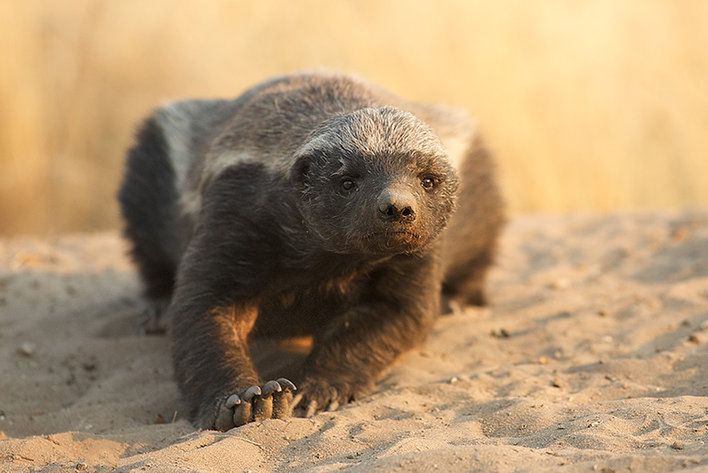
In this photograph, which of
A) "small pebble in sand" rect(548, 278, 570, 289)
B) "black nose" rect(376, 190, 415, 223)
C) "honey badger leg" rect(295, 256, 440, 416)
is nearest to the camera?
"black nose" rect(376, 190, 415, 223)

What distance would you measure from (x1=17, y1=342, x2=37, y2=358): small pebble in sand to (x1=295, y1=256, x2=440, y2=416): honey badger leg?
6.83 feet

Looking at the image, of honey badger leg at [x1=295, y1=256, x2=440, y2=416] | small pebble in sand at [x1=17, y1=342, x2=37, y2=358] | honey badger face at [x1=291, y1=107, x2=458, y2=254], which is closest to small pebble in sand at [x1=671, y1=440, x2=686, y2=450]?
honey badger face at [x1=291, y1=107, x2=458, y2=254]

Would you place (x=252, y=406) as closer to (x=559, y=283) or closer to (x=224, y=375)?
(x=224, y=375)

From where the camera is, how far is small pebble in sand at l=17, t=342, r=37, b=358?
22.9ft

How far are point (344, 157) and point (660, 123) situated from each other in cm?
924

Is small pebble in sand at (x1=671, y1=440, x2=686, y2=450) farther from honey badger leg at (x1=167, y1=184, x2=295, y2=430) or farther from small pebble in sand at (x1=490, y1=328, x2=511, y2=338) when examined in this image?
small pebble in sand at (x1=490, y1=328, x2=511, y2=338)

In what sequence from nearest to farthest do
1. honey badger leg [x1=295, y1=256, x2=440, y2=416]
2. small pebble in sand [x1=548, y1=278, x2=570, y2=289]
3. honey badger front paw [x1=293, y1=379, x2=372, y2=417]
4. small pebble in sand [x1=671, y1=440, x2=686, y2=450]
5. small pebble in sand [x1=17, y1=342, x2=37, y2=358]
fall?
1. small pebble in sand [x1=671, y1=440, x2=686, y2=450]
2. honey badger front paw [x1=293, y1=379, x2=372, y2=417]
3. honey badger leg [x1=295, y1=256, x2=440, y2=416]
4. small pebble in sand [x1=17, y1=342, x2=37, y2=358]
5. small pebble in sand [x1=548, y1=278, x2=570, y2=289]

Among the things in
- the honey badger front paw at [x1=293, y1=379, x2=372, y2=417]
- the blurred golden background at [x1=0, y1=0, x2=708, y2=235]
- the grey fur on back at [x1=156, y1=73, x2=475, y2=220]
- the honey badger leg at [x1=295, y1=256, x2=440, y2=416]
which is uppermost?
the blurred golden background at [x1=0, y1=0, x2=708, y2=235]

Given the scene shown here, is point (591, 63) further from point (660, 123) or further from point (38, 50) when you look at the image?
point (38, 50)

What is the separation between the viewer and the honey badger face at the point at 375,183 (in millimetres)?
5168

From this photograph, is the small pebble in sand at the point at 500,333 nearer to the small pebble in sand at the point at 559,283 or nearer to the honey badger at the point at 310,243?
the honey badger at the point at 310,243

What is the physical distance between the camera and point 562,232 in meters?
11.2

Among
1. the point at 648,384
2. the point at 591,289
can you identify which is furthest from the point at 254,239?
the point at 591,289

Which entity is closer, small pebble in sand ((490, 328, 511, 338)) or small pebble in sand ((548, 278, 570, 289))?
small pebble in sand ((490, 328, 511, 338))
